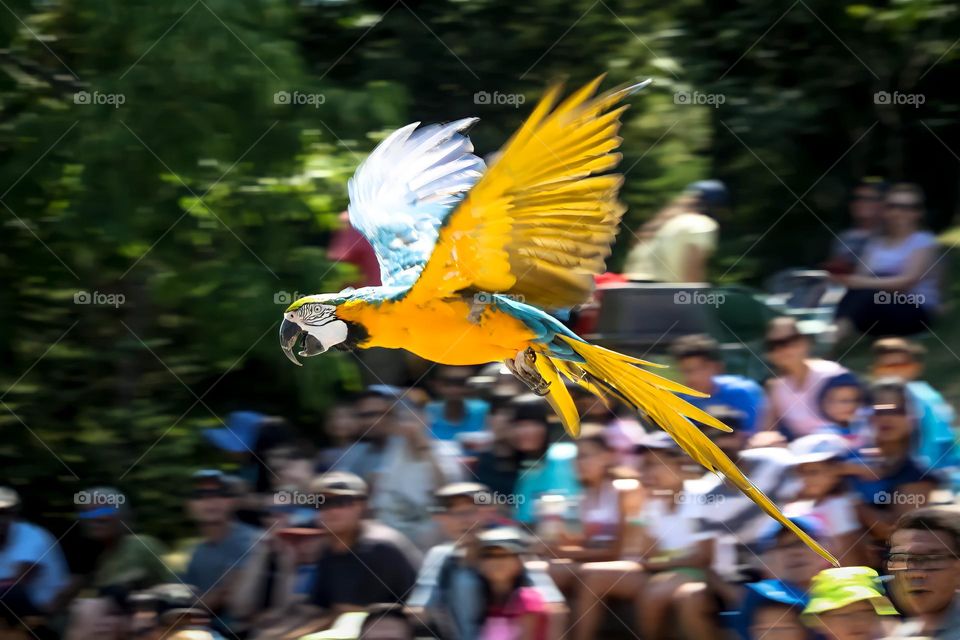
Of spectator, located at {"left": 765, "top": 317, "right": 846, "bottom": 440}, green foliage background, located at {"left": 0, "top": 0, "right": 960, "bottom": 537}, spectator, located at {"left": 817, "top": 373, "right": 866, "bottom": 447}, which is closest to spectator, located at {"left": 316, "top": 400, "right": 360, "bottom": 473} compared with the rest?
green foliage background, located at {"left": 0, "top": 0, "right": 960, "bottom": 537}

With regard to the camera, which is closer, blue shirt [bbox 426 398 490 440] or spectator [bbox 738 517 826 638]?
spectator [bbox 738 517 826 638]

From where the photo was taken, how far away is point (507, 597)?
3832 mm

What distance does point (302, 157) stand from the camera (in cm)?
487

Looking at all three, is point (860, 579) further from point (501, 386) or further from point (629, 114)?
point (629, 114)

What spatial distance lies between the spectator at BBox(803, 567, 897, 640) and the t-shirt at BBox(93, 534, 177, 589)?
6.54 feet

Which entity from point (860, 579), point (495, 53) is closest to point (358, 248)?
point (495, 53)

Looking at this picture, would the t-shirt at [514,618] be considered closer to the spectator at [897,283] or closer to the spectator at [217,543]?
the spectator at [217,543]

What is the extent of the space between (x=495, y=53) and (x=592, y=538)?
249 cm

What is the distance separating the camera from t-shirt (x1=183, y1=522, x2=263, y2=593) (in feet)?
13.6

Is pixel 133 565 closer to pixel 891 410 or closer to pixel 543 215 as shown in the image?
pixel 543 215

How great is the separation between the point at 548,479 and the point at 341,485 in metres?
0.66

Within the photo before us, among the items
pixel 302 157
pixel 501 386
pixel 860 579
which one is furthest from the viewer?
pixel 302 157

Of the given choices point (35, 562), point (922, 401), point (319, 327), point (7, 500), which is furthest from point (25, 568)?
point (922, 401)

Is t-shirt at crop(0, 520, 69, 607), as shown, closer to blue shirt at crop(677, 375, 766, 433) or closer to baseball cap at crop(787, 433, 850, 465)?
blue shirt at crop(677, 375, 766, 433)
